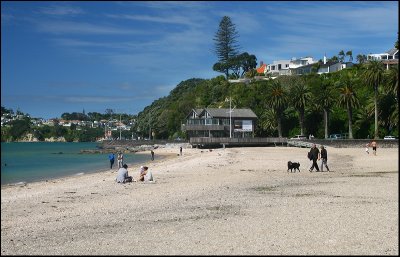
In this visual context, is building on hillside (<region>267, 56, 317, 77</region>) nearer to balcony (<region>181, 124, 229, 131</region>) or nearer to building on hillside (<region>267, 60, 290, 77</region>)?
building on hillside (<region>267, 60, 290, 77</region>)

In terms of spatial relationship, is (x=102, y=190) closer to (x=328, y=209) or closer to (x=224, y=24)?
(x=328, y=209)

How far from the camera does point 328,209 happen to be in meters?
15.2

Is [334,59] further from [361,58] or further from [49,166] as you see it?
[49,166]

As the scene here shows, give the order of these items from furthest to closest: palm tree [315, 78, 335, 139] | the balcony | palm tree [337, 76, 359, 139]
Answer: the balcony < palm tree [315, 78, 335, 139] < palm tree [337, 76, 359, 139]

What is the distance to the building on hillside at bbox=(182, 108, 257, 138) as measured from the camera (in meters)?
107

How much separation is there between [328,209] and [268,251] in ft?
19.9

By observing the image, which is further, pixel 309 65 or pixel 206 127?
pixel 309 65

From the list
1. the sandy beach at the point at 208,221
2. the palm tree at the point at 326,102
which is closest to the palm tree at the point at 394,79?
the sandy beach at the point at 208,221

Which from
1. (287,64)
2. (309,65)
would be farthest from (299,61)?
(309,65)

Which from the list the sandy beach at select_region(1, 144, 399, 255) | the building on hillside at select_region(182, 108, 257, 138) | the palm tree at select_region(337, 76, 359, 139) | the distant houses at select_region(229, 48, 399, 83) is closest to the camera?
the sandy beach at select_region(1, 144, 399, 255)

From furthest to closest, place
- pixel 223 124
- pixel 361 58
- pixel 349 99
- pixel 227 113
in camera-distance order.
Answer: pixel 361 58, pixel 227 113, pixel 223 124, pixel 349 99

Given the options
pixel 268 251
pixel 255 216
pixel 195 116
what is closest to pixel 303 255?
pixel 268 251

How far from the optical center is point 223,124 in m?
107

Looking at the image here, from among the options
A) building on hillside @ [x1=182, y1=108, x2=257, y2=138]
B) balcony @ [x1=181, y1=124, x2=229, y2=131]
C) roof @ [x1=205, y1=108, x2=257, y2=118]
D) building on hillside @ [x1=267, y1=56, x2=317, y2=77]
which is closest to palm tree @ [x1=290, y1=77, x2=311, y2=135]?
roof @ [x1=205, y1=108, x2=257, y2=118]
